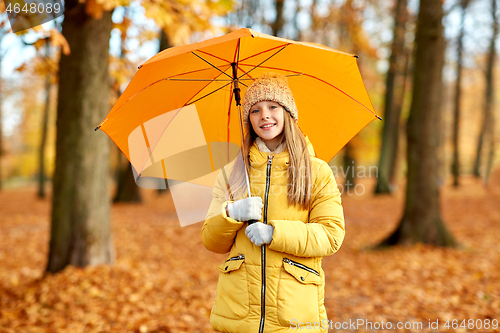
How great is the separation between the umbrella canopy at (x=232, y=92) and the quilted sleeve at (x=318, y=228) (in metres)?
0.54

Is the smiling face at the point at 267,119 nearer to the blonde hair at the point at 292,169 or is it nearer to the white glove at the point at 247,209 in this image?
Result: the blonde hair at the point at 292,169

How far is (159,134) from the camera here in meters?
2.38

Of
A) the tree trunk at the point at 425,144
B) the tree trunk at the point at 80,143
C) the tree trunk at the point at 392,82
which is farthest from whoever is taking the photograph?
the tree trunk at the point at 392,82

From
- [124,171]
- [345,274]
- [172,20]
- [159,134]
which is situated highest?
[172,20]

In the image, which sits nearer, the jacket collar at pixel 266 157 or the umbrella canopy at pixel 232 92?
the jacket collar at pixel 266 157

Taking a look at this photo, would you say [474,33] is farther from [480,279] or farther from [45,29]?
[45,29]

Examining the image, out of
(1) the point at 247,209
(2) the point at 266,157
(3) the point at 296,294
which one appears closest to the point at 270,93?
(2) the point at 266,157

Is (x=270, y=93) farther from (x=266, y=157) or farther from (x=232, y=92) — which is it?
(x=232, y=92)

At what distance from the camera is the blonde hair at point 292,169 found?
1876 mm

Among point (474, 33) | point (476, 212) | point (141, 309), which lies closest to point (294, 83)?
point (141, 309)

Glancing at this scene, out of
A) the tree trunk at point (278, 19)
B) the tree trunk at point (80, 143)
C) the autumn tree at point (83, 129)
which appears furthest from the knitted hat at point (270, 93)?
the tree trunk at point (278, 19)

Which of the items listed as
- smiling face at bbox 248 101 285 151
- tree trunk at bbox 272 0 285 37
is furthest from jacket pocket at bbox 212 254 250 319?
tree trunk at bbox 272 0 285 37

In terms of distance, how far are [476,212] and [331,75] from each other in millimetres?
11475

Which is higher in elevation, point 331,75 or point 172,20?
point 172,20
